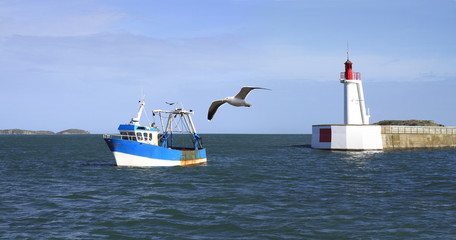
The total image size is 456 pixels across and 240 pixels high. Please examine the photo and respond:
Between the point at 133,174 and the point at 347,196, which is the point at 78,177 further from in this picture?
the point at 347,196

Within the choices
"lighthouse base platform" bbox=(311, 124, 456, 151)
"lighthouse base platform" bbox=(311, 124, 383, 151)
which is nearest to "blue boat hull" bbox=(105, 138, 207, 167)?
"lighthouse base platform" bbox=(311, 124, 383, 151)

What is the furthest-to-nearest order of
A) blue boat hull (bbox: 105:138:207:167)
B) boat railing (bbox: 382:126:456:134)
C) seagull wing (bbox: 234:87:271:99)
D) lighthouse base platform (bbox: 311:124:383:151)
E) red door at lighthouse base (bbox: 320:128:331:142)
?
boat railing (bbox: 382:126:456:134), red door at lighthouse base (bbox: 320:128:331:142), lighthouse base platform (bbox: 311:124:383:151), blue boat hull (bbox: 105:138:207:167), seagull wing (bbox: 234:87:271:99)

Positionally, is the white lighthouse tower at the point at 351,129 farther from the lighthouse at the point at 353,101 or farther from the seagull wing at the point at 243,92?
the seagull wing at the point at 243,92

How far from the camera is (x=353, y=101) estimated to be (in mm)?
63344

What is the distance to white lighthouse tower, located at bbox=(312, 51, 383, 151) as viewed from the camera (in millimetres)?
60250

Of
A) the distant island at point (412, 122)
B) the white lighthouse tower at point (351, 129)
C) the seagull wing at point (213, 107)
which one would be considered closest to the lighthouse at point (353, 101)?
the white lighthouse tower at point (351, 129)

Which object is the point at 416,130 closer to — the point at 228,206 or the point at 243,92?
the point at 243,92

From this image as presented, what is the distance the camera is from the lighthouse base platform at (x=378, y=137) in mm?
60281

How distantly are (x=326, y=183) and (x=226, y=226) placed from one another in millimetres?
14909

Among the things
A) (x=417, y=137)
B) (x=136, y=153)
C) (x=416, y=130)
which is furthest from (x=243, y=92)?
(x=416, y=130)

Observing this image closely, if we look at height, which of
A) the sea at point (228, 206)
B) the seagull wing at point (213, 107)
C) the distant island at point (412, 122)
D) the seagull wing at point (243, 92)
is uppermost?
the distant island at point (412, 122)

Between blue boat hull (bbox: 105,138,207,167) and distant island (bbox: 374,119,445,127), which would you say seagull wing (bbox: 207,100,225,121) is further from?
distant island (bbox: 374,119,445,127)

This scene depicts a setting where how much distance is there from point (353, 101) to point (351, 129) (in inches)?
214

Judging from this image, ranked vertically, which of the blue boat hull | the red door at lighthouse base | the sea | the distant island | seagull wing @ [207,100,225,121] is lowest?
the sea
